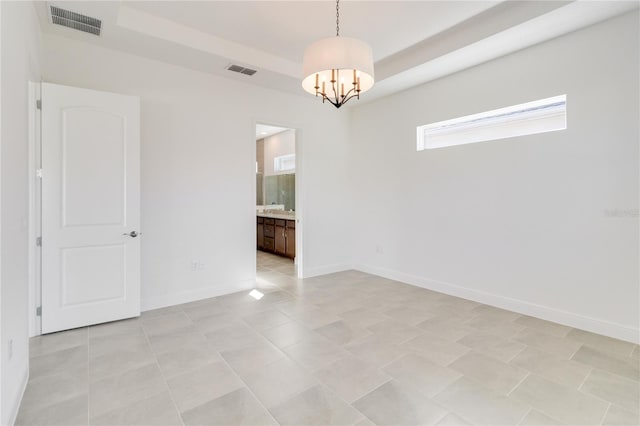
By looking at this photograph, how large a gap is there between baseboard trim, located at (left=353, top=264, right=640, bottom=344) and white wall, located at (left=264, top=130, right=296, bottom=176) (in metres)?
4.12

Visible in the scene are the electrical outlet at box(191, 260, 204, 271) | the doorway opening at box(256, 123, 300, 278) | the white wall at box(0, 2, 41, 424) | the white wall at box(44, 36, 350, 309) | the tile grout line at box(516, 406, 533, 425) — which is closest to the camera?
the white wall at box(0, 2, 41, 424)

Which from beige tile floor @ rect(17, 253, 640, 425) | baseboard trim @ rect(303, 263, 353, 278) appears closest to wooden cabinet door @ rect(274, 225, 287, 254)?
baseboard trim @ rect(303, 263, 353, 278)

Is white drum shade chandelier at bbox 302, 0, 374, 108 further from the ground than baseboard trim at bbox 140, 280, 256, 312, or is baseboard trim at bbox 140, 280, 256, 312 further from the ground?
white drum shade chandelier at bbox 302, 0, 374, 108

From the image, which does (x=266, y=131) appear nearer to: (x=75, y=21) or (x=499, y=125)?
(x=75, y=21)

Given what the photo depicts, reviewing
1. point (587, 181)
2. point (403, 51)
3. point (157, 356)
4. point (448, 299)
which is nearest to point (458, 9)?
point (403, 51)

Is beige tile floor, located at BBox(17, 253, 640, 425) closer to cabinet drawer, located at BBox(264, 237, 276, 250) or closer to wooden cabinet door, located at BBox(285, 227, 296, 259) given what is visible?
wooden cabinet door, located at BBox(285, 227, 296, 259)

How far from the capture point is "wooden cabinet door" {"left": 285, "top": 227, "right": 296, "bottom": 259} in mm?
6329

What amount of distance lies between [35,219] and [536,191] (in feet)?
16.3

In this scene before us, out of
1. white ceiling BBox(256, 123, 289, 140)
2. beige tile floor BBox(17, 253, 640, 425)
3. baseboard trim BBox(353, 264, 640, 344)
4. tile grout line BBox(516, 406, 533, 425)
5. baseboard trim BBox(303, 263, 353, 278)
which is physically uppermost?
white ceiling BBox(256, 123, 289, 140)

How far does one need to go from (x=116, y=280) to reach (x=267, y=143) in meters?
5.95

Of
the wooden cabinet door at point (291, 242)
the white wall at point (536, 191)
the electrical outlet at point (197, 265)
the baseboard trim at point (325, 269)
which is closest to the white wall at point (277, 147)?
the wooden cabinet door at point (291, 242)

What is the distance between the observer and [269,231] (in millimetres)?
7219

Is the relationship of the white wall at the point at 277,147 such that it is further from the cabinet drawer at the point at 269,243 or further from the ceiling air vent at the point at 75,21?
the ceiling air vent at the point at 75,21

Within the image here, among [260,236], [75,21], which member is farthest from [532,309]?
[260,236]
